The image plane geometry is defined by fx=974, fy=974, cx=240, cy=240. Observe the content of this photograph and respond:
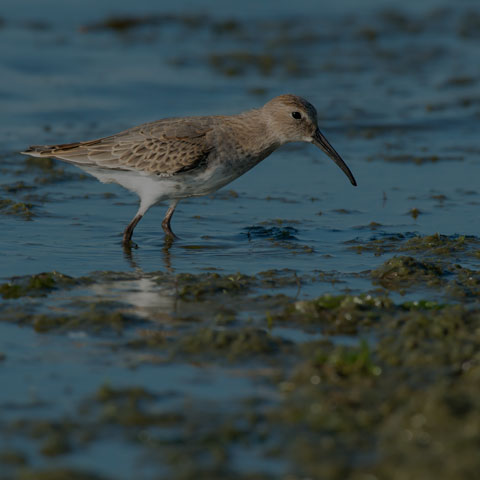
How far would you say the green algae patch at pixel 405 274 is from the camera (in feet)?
30.8

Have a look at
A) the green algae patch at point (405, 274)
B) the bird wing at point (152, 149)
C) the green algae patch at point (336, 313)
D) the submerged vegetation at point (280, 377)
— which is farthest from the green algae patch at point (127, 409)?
the bird wing at point (152, 149)

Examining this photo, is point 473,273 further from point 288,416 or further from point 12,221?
point 12,221

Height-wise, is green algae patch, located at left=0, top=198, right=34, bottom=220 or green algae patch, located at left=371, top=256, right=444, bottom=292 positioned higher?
green algae patch, located at left=0, top=198, right=34, bottom=220

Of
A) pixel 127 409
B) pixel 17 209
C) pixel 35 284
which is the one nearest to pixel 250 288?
pixel 35 284

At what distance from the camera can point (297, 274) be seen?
9797mm

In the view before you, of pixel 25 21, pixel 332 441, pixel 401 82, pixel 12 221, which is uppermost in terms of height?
pixel 25 21

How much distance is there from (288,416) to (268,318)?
6.32ft

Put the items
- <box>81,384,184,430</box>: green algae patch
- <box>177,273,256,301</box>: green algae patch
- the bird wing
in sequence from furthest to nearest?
the bird wing → <box>177,273,256,301</box>: green algae patch → <box>81,384,184,430</box>: green algae patch

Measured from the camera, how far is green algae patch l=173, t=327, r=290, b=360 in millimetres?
7355

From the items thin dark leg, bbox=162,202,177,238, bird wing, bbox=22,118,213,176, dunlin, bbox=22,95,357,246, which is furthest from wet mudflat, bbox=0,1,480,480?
bird wing, bbox=22,118,213,176

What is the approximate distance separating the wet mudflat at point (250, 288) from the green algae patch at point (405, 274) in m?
0.03

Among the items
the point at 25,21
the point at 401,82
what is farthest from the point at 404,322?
the point at 25,21

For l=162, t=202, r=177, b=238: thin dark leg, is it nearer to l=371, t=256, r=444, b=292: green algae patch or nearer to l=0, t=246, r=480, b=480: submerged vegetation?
l=0, t=246, r=480, b=480: submerged vegetation

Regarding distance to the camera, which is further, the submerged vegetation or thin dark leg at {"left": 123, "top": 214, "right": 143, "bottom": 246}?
thin dark leg at {"left": 123, "top": 214, "right": 143, "bottom": 246}
